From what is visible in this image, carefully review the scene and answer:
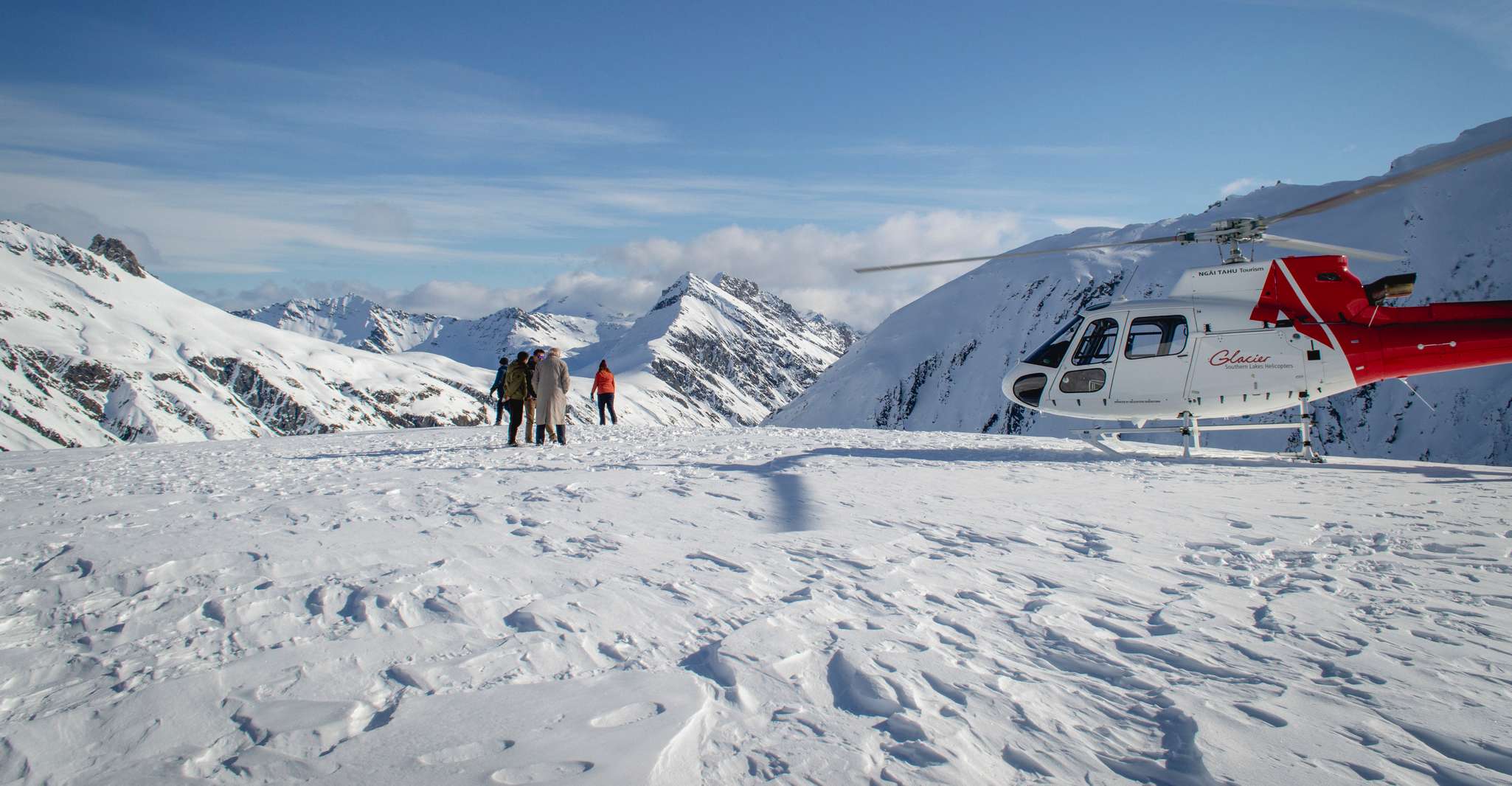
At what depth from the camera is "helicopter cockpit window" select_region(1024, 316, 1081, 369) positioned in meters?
13.0

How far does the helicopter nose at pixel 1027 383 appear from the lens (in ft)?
43.4

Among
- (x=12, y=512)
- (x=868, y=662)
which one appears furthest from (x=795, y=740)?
(x=12, y=512)

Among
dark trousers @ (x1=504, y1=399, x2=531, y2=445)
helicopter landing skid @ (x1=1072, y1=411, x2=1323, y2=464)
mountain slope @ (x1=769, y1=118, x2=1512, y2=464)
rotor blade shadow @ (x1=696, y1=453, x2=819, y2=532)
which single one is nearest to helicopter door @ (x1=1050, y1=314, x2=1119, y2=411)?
helicopter landing skid @ (x1=1072, y1=411, x2=1323, y2=464)

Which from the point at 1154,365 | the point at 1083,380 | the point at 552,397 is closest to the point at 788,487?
the point at 1083,380

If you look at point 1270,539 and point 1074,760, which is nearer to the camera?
point 1074,760

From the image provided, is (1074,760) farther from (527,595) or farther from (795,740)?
(527,595)

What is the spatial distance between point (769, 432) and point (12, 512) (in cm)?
1362

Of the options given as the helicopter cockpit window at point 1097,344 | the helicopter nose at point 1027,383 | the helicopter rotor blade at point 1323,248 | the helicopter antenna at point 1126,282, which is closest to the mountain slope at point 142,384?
the helicopter antenna at point 1126,282

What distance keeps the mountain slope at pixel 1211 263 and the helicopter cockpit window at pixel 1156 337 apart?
707 inches

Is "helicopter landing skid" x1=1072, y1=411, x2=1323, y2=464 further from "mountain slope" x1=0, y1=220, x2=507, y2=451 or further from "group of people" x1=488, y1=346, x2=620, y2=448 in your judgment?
"mountain slope" x1=0, y1=220, x2=507, y2=451

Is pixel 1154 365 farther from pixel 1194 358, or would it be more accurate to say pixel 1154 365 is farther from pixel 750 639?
pixel 750 639

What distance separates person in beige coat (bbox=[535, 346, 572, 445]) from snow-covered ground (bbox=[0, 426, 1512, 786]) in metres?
6.37

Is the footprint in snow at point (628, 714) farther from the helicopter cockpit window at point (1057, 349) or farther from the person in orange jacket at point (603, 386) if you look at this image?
the person in orange jacket at point (603, 386)

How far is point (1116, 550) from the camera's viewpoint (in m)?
6.04
